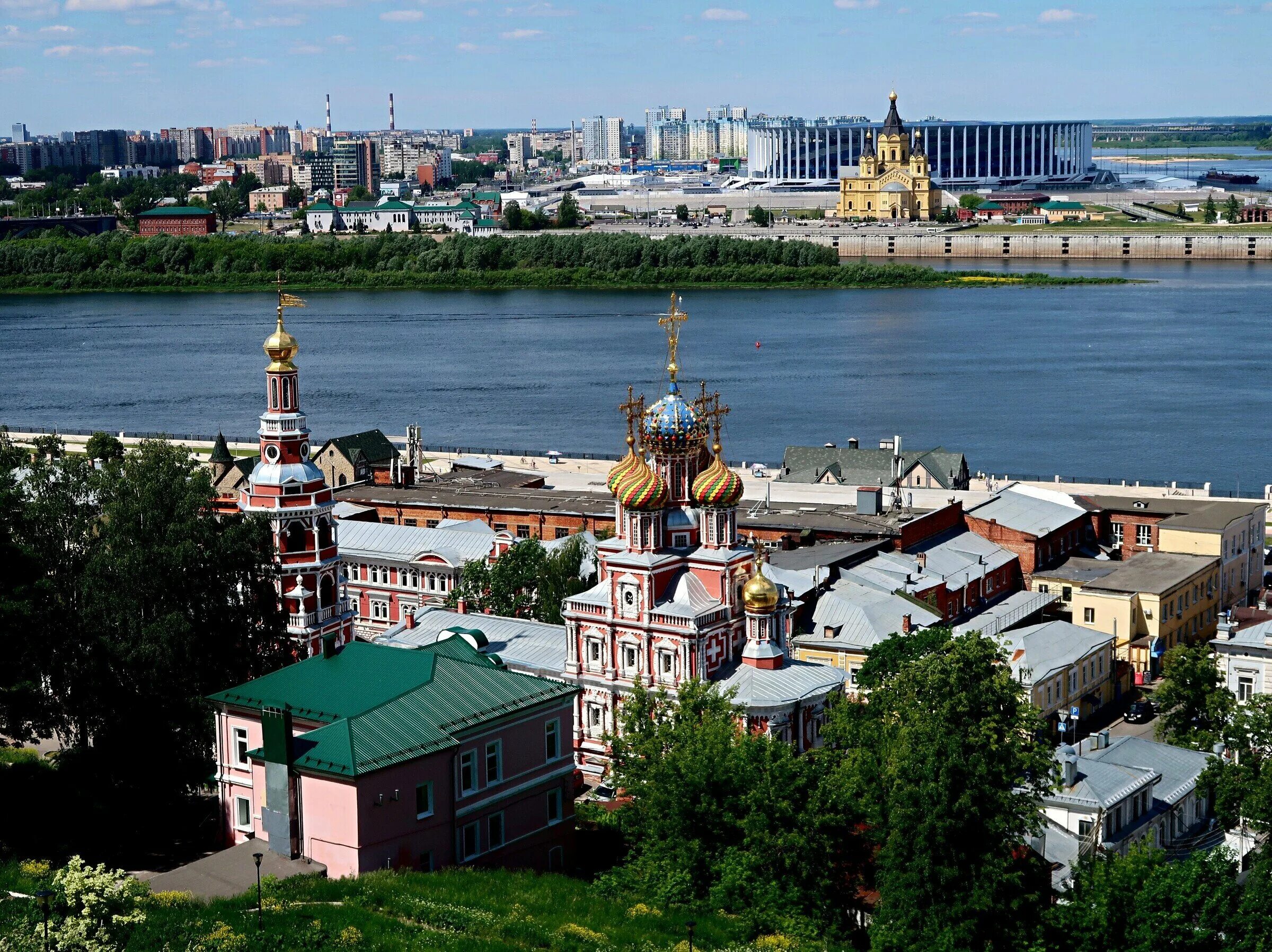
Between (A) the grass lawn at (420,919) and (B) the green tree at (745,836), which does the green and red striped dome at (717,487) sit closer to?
(B) the green tree at (745,836)

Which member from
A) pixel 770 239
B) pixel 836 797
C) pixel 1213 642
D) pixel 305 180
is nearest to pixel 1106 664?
pixel 1213 642

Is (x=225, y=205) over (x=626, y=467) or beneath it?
over

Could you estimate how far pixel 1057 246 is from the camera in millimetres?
95938

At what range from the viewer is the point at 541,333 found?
218ft

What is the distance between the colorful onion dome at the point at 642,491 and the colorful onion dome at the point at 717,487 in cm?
34

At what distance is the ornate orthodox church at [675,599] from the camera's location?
17266mm

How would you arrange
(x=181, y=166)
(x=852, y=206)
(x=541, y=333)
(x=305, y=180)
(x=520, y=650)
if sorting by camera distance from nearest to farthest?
1. (x=520, y=650)
2. (x=541, y=333)
3. (x=852, y=206)
4. (x=305, y=180)
5. (x=181, y=166)

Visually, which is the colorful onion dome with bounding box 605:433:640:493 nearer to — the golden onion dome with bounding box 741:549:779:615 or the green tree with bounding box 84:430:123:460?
the golden onion dome with bounding box 741:549:779:615

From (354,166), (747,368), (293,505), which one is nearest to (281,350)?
(293,505)

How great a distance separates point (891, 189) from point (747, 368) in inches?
2131

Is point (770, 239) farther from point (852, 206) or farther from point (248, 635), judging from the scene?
point (248, 635)

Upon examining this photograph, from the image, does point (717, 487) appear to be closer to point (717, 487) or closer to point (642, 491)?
point (717, 487)

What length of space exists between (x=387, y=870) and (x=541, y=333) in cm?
5365

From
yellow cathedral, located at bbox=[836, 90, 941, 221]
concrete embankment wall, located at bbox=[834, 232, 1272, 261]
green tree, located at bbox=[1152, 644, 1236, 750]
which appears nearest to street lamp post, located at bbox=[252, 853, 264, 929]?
green tree, located at bbox=[1152, 644, 1236, 750]
